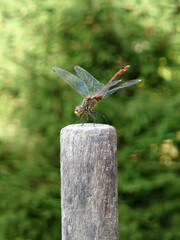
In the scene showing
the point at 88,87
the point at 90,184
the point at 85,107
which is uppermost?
the point at 88,87

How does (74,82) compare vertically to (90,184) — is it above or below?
above

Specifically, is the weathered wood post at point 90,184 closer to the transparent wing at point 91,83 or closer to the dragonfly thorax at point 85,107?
the dragonfly thorax at point 85,107

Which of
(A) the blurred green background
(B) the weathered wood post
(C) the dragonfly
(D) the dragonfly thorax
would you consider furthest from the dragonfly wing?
(A) the blurred green background

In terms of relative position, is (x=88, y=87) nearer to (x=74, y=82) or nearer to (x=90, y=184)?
(x=74, y=82)

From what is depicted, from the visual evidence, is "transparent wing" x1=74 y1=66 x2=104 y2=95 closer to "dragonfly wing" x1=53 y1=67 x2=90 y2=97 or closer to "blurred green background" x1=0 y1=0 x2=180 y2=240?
"dragonfly wing" x1=53 y1=67 x2=90 y2=97

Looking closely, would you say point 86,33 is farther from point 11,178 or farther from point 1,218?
point 1,218

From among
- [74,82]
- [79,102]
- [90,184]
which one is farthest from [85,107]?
[79,102]

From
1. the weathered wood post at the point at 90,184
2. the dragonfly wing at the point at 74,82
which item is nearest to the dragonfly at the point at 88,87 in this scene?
the dragonfly wing at the point at 74,82
